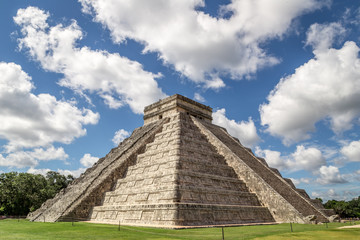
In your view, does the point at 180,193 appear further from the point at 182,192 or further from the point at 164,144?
the point at 164,144

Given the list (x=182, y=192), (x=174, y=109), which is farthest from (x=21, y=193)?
(x=182, y=192)

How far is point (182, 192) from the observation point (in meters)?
12.3

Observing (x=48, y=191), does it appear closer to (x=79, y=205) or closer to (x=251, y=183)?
(x=79, y=205)

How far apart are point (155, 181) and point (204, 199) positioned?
2729mm

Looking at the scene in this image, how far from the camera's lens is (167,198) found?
479 inches

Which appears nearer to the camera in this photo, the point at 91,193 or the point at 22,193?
the point at 91,193

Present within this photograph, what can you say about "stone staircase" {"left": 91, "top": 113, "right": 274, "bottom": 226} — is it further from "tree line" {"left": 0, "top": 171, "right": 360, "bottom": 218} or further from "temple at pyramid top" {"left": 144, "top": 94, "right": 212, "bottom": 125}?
"tree line" {"left": 0, "top": 171, "right": 360, "bottom": 218}

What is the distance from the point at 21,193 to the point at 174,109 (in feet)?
61.6

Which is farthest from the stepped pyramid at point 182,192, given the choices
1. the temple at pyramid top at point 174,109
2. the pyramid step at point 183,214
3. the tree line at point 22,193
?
the tree line at point 22,193

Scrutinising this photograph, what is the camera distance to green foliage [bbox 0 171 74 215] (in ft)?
92.1

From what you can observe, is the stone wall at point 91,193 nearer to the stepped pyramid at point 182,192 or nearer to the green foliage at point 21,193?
the stepped pyramid at point 182,192

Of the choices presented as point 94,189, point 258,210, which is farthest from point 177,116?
point 258,210

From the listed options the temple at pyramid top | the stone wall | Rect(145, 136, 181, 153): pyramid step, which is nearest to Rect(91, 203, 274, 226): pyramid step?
the stone wall

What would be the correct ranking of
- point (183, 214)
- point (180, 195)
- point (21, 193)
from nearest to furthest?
point (183, 214), point (180, 195), point (21, 193)
